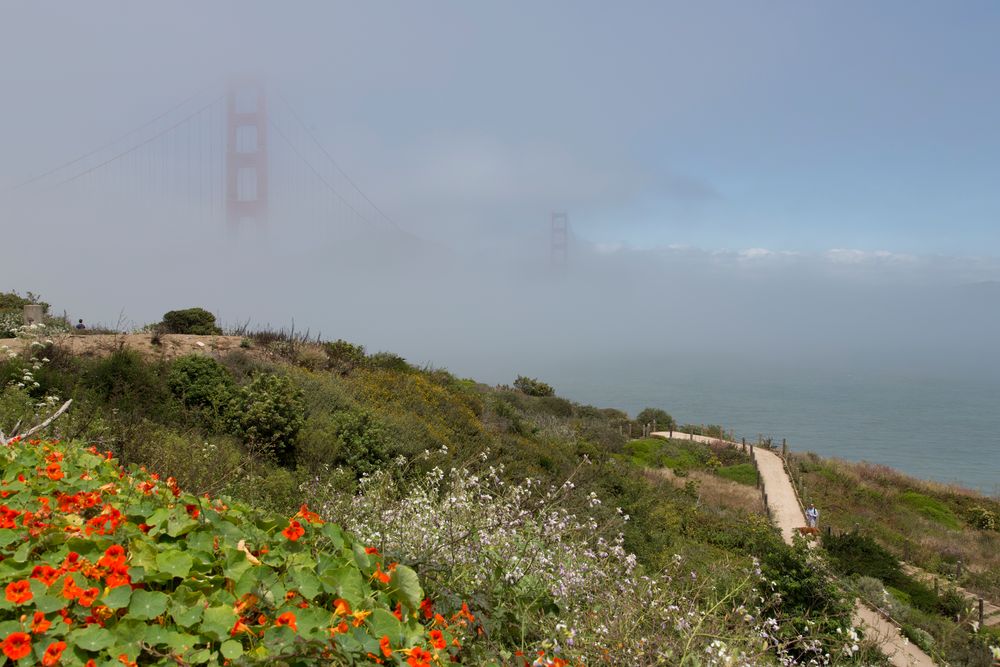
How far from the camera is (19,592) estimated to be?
2.22 meters

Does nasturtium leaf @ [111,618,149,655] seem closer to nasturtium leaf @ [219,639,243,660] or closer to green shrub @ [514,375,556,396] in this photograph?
nasturtium leaf @ [219,639,243,660]

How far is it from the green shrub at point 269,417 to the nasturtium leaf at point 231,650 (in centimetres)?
743

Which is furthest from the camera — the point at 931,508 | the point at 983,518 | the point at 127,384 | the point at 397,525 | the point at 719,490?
the point at 931,508

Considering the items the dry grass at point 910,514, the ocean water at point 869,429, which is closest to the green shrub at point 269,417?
the dry grass at point 910,514

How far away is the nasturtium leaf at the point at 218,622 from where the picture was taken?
7.20 feet

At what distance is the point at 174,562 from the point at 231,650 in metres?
0.57

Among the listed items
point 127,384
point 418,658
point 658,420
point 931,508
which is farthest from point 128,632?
point 658,420

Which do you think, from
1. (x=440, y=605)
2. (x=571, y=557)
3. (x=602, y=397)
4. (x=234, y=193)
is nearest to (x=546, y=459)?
(x=571, y=557)

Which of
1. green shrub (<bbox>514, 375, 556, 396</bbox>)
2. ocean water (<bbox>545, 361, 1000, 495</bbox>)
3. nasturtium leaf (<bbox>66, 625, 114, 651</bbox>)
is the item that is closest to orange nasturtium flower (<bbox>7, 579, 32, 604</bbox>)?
nasturtium leaf (<bbox>66, 625, 114, 651</bbox>)

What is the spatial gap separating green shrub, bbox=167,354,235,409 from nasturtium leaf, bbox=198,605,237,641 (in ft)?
28.4

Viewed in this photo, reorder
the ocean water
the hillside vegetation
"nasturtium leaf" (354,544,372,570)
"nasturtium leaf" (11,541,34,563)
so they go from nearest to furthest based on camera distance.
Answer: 1. "nasturtium leaf" (11,541,34,563)
2. the hillside vegetation
3. "nasturtium leaf" (354,544,372,570)
4. the ocean water

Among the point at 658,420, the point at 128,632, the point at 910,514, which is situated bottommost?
the point at 910,514

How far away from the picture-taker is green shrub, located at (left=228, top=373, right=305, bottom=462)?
966cm

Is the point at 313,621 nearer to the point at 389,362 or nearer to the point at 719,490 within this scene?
the point at 389,362
